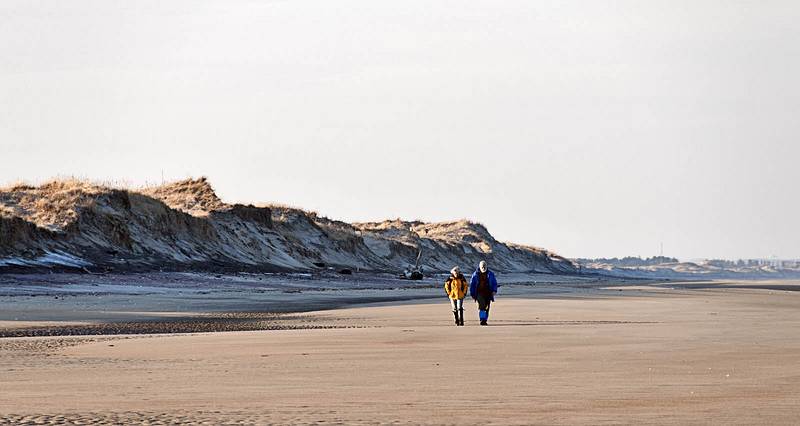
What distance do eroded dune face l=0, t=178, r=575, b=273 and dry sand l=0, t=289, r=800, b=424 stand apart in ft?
97.8

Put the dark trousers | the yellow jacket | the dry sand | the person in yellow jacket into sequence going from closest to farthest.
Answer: the dry sand
the dark trousers
the person in yellow jacket
the yellow jacket

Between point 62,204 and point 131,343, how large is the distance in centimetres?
4332

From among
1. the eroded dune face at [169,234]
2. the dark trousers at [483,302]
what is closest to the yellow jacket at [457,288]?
the dark trousers at [483,302]

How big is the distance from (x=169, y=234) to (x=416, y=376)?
54.1 meters

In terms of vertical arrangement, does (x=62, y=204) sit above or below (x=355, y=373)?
above

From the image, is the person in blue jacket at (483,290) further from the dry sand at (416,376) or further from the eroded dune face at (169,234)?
the eroded dune face at (169,234)

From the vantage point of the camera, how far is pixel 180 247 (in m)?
63.4

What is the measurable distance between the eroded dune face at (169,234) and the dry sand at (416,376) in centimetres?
2980

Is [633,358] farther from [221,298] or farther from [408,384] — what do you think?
[221,298]

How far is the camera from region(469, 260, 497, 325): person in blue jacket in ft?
72.4

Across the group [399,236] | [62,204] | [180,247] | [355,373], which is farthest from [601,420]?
[399,236]

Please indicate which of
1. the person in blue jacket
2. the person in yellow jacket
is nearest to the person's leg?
the person in blue jacket

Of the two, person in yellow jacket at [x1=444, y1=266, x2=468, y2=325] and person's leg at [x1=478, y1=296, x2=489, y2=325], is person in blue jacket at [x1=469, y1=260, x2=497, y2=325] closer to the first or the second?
person's leg at [x1=478, y1=296, x2=489, y2=325]

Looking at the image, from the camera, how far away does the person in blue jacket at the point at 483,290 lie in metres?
22.1
